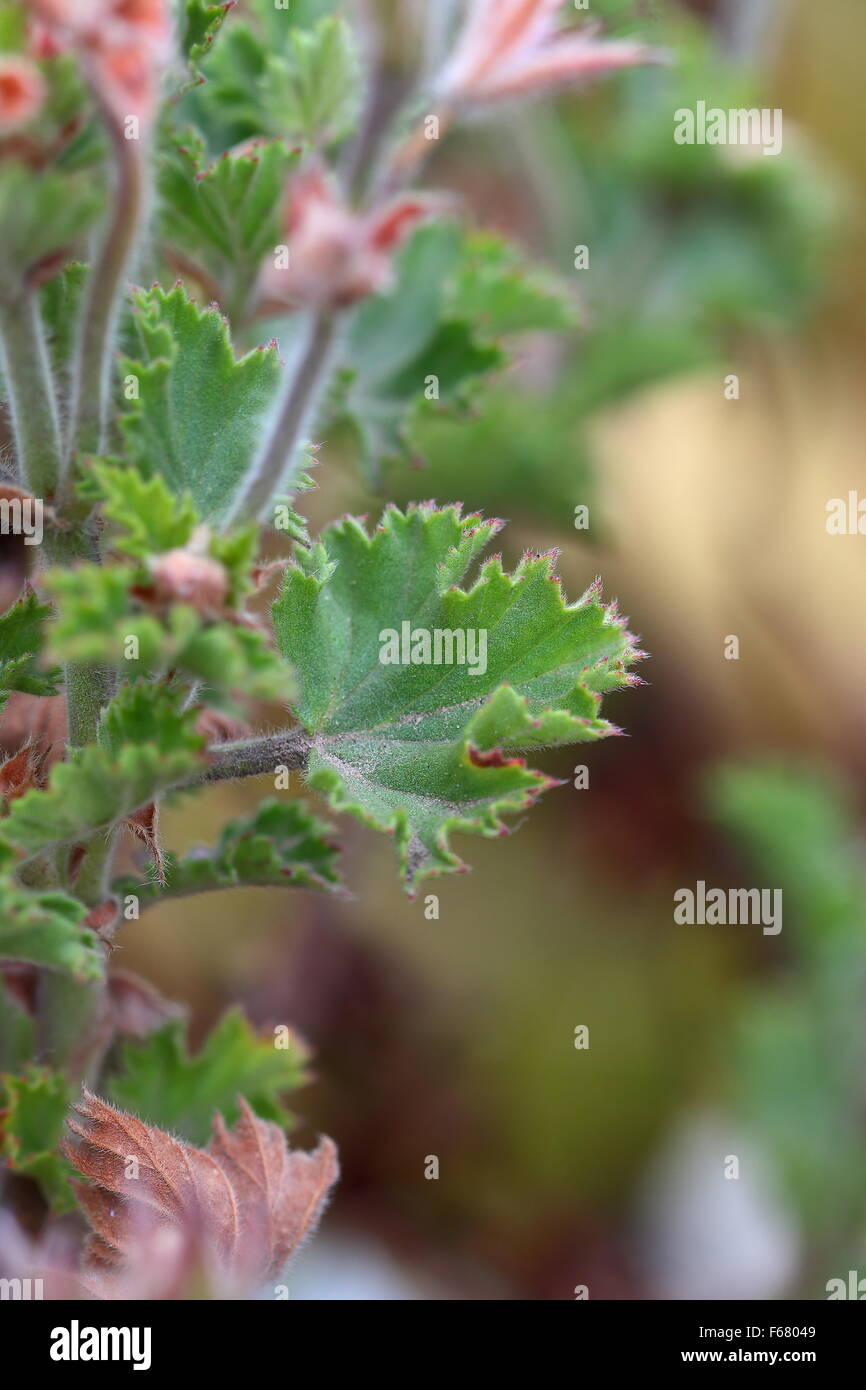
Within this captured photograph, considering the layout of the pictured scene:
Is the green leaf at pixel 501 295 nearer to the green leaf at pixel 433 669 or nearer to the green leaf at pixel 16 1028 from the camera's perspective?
the green leaf at pixel 433 669

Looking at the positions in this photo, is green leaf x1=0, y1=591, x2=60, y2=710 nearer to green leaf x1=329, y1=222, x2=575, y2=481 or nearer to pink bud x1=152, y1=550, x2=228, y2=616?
pink bud x1=152, y1=550, x2=228, y2=616

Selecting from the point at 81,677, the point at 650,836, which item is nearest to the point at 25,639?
the point at 81,677

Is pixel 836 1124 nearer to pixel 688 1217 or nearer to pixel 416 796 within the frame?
pixel 688 1217

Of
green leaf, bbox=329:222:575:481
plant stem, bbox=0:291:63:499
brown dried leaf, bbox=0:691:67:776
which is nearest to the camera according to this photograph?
plant stem, bbox=0:291:63:499

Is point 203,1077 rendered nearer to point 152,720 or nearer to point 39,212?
point 152,720

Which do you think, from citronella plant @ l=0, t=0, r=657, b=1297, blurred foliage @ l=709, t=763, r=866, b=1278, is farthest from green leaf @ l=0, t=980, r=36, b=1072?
blurred foliage @ l=709, t=763, r=866, b=1278

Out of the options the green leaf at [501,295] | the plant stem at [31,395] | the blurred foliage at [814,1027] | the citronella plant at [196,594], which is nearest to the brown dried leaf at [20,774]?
the citronella plant at [196,594]

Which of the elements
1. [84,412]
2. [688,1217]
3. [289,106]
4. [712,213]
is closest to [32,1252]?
[84,412]
